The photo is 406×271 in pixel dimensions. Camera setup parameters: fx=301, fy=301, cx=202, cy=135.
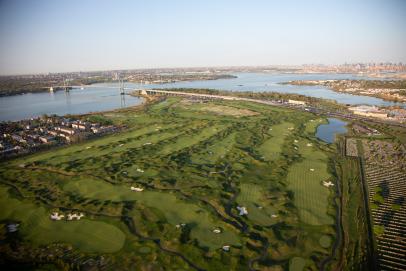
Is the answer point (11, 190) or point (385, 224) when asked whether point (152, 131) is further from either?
point (385, 224)

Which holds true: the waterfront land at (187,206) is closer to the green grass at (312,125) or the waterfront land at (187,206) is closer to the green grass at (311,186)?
the green grass at (311,186)

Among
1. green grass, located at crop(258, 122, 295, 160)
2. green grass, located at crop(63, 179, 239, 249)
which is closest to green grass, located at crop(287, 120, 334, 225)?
green grass, located at crop(258, 122, 295, 160)

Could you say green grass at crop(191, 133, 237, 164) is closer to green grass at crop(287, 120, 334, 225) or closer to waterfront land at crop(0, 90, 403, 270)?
waterfront land at crop(0, 90, 403, 270)

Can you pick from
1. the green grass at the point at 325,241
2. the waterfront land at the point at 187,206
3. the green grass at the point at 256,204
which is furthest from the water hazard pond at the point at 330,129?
the green grass at the point at 325,241

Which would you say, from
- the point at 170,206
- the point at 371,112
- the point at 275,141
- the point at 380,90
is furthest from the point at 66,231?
the point at 380,90

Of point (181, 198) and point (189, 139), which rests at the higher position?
Result: point (189, 139)

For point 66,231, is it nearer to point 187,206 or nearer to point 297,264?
point 187,206
